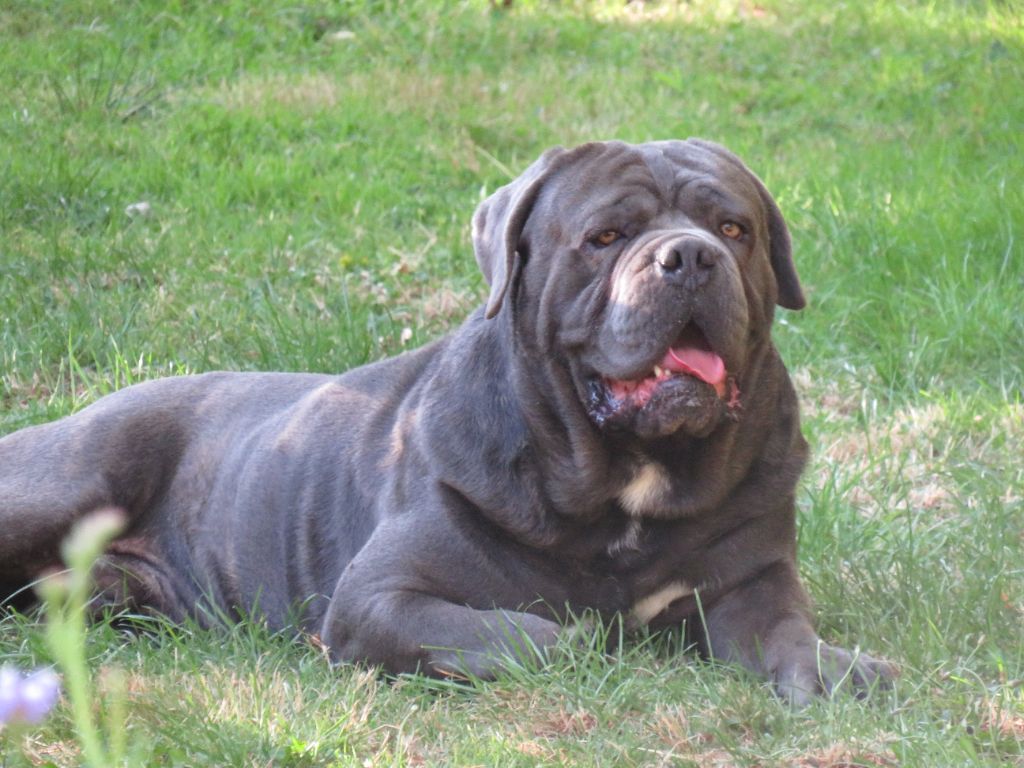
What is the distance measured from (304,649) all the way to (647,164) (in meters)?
1.47

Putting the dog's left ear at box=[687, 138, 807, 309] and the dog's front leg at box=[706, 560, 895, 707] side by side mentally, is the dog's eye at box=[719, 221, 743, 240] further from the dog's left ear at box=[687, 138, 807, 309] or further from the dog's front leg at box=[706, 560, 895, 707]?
the dog's front leg at box=[706, 560, 895, 707]

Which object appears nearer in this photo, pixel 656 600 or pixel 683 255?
pixel 683 255

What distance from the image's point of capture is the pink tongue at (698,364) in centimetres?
347

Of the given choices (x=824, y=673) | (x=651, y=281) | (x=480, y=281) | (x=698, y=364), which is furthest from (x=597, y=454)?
(x=480, y=281)

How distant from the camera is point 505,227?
371 cm

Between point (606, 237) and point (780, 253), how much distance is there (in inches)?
22.0

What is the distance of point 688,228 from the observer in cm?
360

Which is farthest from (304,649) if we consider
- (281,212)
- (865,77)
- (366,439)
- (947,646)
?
(865,77)

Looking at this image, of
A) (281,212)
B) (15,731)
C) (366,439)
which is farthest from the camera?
(281,212)

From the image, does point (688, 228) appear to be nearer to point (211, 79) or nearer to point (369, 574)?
point (369, 574)

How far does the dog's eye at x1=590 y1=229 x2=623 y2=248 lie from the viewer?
3.65 metres

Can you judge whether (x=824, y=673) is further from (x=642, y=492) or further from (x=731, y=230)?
(x=731, y=230)

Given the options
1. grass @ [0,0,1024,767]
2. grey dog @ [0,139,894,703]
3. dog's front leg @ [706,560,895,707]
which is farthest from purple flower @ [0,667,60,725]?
dog's front leg @ [706,560,895,707]

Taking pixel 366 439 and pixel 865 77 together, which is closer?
pixel 366 439
